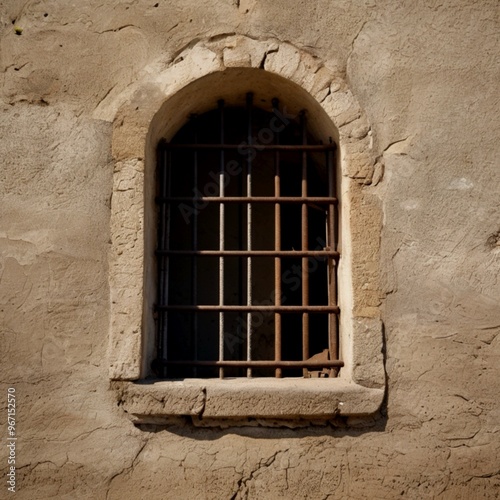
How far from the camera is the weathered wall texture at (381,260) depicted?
2.80m

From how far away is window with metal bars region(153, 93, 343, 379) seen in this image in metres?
3.16

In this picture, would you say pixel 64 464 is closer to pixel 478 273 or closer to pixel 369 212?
pixel 369 212

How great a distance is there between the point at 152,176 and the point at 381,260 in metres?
1.36

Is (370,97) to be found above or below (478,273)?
above

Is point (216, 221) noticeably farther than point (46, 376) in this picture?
Yes

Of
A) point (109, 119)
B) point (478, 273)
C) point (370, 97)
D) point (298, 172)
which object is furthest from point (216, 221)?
point (478, 273)

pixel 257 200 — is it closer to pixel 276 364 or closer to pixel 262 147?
pixel 262 147

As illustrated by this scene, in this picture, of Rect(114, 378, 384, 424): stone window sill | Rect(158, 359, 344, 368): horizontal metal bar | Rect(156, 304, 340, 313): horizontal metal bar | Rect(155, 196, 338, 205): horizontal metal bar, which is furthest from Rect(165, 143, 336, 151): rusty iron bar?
Rect(114, 378, 384, 424): stone window sill

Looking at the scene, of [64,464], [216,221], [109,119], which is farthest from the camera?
[216,221]

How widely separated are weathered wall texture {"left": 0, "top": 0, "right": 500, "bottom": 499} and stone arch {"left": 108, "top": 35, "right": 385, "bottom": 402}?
7 centimetres

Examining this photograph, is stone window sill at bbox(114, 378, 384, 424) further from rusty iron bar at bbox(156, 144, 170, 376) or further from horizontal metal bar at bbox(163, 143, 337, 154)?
horizontal metal bar at bbox(163, 143, 337, 154)

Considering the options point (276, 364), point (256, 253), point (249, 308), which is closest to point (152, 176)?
point (256, 253)

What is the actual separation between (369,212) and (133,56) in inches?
61.0

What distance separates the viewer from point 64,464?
2807mm
